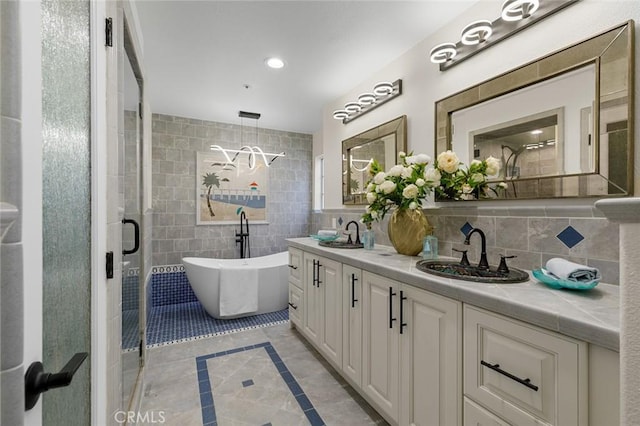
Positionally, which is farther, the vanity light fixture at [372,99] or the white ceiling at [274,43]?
the vanity light fixture at [372,99]

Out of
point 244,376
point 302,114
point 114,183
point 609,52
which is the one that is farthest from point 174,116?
point 609,52

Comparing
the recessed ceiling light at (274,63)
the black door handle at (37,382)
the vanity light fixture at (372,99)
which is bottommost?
the black door handle at (37,382)

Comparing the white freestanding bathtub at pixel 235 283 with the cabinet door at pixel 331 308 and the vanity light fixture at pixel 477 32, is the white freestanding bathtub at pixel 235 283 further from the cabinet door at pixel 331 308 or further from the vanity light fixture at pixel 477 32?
the vanity light fixture at pixel 477 32

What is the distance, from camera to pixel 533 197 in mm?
1401

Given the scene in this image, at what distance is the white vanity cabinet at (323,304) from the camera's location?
198 cm

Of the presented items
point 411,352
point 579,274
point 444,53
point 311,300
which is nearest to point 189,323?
point 311,300

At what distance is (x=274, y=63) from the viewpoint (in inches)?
97.6

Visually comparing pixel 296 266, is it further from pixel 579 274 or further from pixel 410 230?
pixel 579 274

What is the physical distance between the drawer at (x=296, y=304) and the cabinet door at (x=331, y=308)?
0.44 metres

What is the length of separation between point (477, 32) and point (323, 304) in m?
2.10

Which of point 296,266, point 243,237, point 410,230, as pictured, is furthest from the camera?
point 243,237

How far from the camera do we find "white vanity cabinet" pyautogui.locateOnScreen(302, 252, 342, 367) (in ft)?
6.49

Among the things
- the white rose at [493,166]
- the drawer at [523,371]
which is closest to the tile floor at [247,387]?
the drawer at [523,371]

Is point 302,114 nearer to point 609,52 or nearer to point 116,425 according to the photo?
point 609,52
